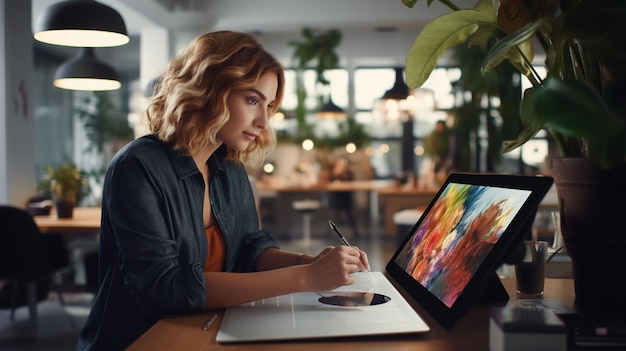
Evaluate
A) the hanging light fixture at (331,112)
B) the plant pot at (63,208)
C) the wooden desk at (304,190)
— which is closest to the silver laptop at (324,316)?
the plant pot at (63,208)

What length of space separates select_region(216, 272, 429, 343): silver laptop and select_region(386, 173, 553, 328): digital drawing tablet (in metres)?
0.05

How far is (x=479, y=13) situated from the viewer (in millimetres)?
1154

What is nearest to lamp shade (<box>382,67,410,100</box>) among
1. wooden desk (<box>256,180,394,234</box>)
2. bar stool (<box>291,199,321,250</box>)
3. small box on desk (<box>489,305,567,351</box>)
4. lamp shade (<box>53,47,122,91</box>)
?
wooden desk (<box>256,180,394,234</box>)

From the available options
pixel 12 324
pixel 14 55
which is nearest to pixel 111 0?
pixel 14 55

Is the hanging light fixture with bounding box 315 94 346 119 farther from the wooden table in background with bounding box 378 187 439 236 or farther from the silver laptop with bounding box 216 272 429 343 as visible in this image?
the silver laptop with bounding box 216 272 429 343

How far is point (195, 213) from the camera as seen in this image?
1.40 meters

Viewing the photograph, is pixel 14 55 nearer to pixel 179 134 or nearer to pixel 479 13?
pixel 179 134

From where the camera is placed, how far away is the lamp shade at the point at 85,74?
13.3 feet

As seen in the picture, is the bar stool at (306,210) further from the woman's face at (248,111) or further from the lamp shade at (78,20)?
the woman's face at (248,111)

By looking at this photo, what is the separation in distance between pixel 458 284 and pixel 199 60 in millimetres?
906

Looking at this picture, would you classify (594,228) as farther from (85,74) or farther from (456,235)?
(85,74)

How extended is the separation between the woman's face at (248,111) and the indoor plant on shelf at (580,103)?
0.40 metres

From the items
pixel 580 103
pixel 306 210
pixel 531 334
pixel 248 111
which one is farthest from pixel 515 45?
pixel 306 210

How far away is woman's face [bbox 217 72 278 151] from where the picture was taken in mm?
1474
